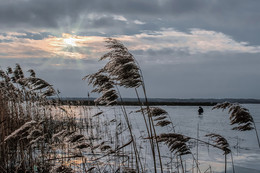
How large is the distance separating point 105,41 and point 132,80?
667mm

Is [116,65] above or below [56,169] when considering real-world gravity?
above

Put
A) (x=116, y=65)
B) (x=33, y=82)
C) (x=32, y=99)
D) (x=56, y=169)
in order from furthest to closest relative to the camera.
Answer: (x=32, y=99)
(x=33, y=82)
(x=56, y=169)
(x=116, y=65)

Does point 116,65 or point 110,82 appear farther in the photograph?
point 110,82

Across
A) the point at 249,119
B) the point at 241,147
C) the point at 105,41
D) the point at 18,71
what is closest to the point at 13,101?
the point at 18,71

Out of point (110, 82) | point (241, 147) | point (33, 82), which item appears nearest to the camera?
point (110, 82)

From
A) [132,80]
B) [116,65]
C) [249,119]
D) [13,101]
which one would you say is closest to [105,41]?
[116,65]

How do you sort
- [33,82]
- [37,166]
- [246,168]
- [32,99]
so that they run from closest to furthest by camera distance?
[33,82] → [37,166] → [246,168] → [32,99]

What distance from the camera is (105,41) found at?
3395 millimetres

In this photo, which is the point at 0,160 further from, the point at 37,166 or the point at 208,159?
the point at 208,159

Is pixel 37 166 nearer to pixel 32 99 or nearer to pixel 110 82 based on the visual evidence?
pixel 110 82

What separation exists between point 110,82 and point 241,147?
9758 mm

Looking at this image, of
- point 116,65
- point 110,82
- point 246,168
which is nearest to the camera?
point 116,65

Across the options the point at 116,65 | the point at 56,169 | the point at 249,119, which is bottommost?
the point at 56,169

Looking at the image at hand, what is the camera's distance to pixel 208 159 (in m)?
8.61
